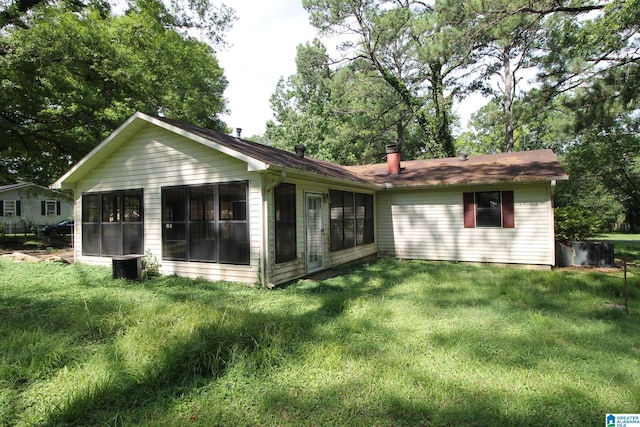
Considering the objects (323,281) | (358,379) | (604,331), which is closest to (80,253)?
(323,281)

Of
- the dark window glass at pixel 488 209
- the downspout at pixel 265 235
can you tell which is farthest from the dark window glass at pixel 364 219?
the downspout at pixel 265 235

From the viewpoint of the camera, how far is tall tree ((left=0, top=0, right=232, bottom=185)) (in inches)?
489

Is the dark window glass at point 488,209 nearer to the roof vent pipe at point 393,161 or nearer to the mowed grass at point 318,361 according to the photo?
the roof vent pipe at point 393,161

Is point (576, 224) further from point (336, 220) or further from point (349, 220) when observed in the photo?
point (336, 220)

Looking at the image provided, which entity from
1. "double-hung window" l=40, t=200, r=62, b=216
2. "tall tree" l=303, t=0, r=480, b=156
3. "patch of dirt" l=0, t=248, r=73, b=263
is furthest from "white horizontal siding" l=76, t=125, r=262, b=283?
"double-hung window" l=40, t=200, r=62, b=216

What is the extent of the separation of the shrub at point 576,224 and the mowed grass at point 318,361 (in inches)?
204

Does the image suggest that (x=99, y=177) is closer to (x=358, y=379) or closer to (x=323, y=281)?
(x=323, y=281)

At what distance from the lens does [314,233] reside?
331 inches

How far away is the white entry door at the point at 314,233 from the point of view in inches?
323

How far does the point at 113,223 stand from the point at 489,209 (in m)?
10.3

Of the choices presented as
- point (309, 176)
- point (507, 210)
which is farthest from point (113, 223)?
point (507, 210)

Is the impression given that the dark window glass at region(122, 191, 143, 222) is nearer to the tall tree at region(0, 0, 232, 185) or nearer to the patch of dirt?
the patch of dirt

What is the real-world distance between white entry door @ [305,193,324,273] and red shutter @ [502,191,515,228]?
5.27m

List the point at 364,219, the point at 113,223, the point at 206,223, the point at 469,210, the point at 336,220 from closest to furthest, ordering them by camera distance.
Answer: the point at 206,223 < the point at 113,223 < the point at 336,220 < the point at 469,210 < the point at 364,219
